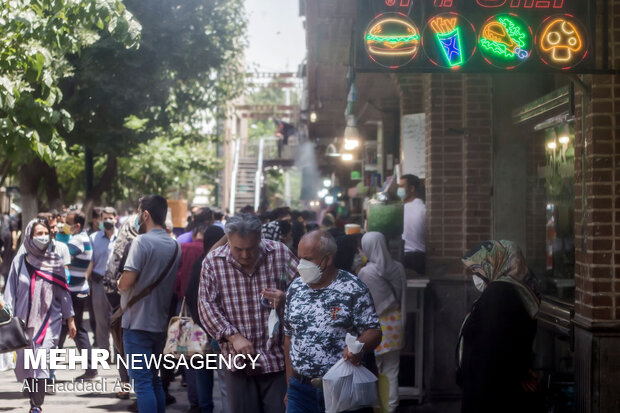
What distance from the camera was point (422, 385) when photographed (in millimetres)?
9570

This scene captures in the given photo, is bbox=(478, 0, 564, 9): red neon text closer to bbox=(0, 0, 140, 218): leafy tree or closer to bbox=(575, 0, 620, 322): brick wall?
bbox=(575, 0, 620, 322): brick wall

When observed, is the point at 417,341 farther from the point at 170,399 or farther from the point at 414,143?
the point at 414,143

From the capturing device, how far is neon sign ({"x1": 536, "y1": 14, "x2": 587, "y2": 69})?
6.20 m

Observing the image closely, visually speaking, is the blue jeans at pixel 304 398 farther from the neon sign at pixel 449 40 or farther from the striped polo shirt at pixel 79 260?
the striped polo shirt at pixel 79 260

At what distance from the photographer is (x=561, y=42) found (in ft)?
20.5

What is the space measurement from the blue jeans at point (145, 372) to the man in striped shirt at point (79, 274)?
3463mm

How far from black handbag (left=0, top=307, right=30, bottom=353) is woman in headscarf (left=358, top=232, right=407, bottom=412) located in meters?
3.26

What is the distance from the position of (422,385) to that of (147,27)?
12885 mm


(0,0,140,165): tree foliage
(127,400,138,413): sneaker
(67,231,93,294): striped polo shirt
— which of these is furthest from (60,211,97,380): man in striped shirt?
(0,0,140,165): tree foliage

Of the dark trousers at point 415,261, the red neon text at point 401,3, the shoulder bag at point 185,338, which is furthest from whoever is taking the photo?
the dark trousers at point 415,261

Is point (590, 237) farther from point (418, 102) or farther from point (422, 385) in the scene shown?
point (418, 102)

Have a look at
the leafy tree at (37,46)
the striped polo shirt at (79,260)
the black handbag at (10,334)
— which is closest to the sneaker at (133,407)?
the black handbag at (10,334)

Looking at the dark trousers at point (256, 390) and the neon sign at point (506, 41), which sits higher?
the neon sign at point (506, 41)

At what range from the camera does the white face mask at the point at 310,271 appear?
509 cm
